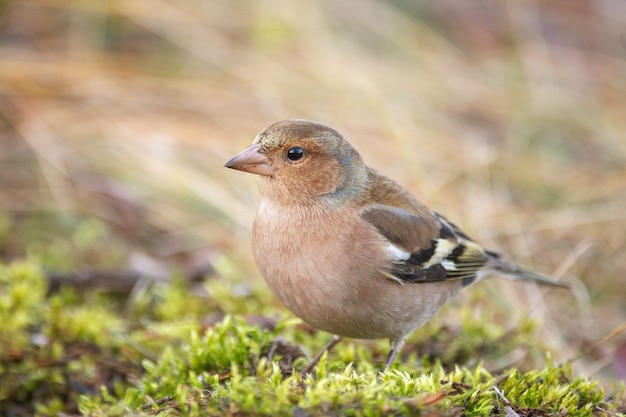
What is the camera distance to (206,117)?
6.91 metres

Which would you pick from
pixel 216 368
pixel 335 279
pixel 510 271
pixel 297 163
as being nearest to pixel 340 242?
pixel 335 279

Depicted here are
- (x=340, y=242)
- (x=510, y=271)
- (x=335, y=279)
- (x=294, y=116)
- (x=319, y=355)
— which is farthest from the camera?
(x=294, y=116)

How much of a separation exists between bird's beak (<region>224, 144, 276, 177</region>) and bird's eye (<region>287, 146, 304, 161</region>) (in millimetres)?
105

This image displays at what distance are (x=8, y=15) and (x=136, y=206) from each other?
2.80m

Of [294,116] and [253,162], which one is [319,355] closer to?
[253,162]

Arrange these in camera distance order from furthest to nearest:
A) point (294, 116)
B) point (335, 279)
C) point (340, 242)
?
point (294, 116)
point (340, 242)
point (335, 279)

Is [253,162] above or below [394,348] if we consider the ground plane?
above

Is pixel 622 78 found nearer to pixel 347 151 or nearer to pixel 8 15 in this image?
pixel 347 151

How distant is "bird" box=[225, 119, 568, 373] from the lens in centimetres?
333

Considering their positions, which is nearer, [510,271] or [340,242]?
[340,242]

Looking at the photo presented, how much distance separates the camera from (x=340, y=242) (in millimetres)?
3416

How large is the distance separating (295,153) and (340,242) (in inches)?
20.2

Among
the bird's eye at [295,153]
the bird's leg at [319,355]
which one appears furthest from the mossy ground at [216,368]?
the bird's eye at [295,153]

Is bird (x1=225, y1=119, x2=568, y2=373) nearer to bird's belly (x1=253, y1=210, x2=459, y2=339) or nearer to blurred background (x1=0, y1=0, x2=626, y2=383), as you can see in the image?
bird's belly (x1=253, y1=210, x2=459, y2=339)
